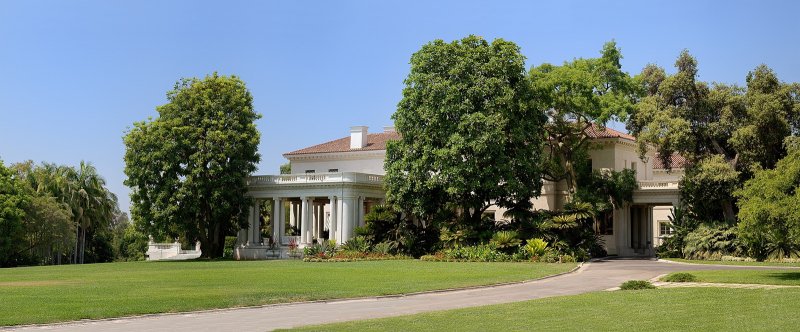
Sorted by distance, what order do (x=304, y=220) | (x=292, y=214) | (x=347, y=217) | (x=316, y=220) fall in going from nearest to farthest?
(x=347, y=217) < (x=304, y=220) < (x=292, y=214) < (x=316, y=220)

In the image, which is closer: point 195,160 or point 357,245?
point 357,245

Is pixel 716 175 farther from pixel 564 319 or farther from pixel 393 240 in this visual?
pixel 564 319

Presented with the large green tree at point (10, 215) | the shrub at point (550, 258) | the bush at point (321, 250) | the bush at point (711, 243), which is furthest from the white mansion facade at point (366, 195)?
the large green tree at point (10, 215)

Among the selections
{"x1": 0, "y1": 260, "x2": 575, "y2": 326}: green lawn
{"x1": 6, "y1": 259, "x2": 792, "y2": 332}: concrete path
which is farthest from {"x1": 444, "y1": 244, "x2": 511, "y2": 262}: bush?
{"x1": 6, "y1": 259, "x2": 792, "y2": 332}: concrete path

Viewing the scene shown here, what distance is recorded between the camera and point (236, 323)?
64.2ft

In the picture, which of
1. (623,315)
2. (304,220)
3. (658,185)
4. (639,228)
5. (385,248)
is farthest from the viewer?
(639,228)

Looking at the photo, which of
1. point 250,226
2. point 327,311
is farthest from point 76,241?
point 327,311

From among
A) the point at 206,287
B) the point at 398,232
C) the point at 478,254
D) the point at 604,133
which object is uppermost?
the point at 604,133

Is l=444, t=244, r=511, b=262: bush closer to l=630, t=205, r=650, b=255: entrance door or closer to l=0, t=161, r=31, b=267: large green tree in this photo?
l=630, t=205, r=650, b=255: entrance door

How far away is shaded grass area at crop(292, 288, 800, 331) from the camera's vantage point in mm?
17641

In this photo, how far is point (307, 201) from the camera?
64.7 meters

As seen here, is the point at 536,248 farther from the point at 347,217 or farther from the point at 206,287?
the point at 206,287

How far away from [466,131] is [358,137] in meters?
20.2

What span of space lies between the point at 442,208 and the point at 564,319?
34955mm
